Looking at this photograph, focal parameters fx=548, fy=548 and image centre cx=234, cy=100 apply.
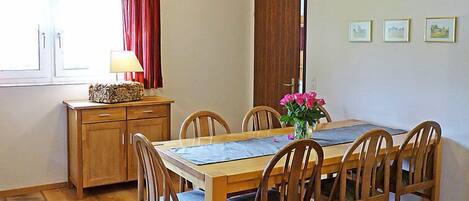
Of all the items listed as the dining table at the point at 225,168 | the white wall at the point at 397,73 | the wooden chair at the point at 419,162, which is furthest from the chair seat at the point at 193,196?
the white wall at the point at 397,73

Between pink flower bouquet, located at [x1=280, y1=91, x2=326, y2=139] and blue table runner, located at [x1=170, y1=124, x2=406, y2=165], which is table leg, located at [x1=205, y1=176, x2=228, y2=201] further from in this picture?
pink flower bouquet, located at [x1=280, y1=91, x2=326, y2=139]

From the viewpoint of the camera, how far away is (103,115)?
4.83 metres

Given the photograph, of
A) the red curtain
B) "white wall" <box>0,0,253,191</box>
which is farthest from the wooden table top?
"white wall" <box>0,0,253,191</box>

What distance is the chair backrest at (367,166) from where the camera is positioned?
330cm

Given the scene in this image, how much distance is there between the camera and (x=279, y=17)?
5531 millimetres

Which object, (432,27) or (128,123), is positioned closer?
(432,27)

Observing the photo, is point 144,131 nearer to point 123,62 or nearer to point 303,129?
point 123,62

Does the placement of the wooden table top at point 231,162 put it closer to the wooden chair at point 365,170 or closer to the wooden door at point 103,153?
the wooden chair at point 365,170

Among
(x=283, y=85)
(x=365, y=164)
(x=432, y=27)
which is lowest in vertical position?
(x=365, y=164)

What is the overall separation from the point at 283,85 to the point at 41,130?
2349 mm

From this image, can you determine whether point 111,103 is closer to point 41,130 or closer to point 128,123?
point 128,123

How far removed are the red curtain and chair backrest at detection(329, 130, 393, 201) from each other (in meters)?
2.49

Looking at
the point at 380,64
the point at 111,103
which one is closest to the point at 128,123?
the point at 111,103

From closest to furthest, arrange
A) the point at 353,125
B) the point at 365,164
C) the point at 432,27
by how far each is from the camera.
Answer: the point at 365,164 < the point at 432,27 < the point at 353,125
